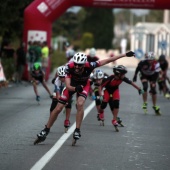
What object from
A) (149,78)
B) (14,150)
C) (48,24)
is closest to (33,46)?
(48,24)

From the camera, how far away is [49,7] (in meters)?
32.8

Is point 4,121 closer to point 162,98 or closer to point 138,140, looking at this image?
point 138,140

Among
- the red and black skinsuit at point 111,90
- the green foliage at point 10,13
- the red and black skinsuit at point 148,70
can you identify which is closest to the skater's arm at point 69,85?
the red and black skinsuit at point 111,90

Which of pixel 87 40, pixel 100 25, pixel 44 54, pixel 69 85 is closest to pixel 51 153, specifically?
pixel 69 85

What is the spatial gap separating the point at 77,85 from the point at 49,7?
64.1 ft

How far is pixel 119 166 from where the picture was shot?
1094cm

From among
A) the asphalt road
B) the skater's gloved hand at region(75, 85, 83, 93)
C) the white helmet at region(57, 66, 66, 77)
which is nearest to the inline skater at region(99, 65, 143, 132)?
the asphalt road

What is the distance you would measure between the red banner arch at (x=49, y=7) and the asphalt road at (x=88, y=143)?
37.4 feet

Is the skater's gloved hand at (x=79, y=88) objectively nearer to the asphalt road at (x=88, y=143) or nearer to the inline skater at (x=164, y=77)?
the asphalt road at (x=88, y=143)

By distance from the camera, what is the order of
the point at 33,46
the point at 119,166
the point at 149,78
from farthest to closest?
the point at 33,46, the point at 149,78, the point at 119,166

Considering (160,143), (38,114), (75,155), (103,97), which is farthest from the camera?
(38,114)

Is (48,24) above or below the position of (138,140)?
above

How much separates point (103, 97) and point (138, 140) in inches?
99.7

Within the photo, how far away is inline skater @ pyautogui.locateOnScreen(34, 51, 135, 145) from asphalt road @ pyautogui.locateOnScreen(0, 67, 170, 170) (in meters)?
0.29
